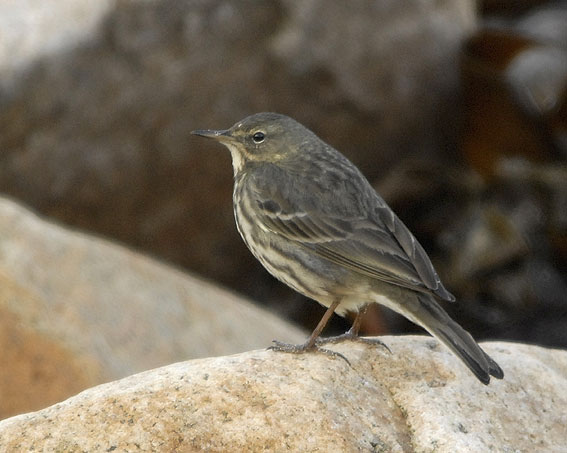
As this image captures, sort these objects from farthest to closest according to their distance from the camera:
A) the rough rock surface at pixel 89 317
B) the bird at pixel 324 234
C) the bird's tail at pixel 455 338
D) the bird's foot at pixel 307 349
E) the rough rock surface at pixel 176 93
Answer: the rough rock surface at pixel 176 93 < the rough rock surface at pixel 89 317 < the bird at pixel 324 234 < the bird's foot at pixel 307 349 < the bird's tail at pixel 455 338

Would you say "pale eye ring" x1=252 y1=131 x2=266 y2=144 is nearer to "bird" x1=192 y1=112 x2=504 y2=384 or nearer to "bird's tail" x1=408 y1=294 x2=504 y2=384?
"bird" x1=192 y1=112 x2=504 y2=384

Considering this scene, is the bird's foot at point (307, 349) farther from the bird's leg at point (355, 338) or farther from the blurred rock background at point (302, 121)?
the blurred rock background at point (302, 121)

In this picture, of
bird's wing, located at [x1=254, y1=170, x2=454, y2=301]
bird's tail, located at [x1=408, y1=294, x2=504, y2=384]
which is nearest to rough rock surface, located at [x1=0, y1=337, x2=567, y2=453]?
bird's tail, located at [x1=408, y1=294, x2=504, y2=384]

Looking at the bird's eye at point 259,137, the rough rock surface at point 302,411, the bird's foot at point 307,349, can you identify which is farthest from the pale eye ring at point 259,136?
the rough rock surface at point 302,411

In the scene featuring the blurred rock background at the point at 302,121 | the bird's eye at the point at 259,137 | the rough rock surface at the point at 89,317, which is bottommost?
the rough rock surface at the point at 89,317

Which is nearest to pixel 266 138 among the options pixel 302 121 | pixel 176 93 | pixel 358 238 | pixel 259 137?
pixel 259 137

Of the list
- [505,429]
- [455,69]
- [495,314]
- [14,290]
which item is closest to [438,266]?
[495,314]
